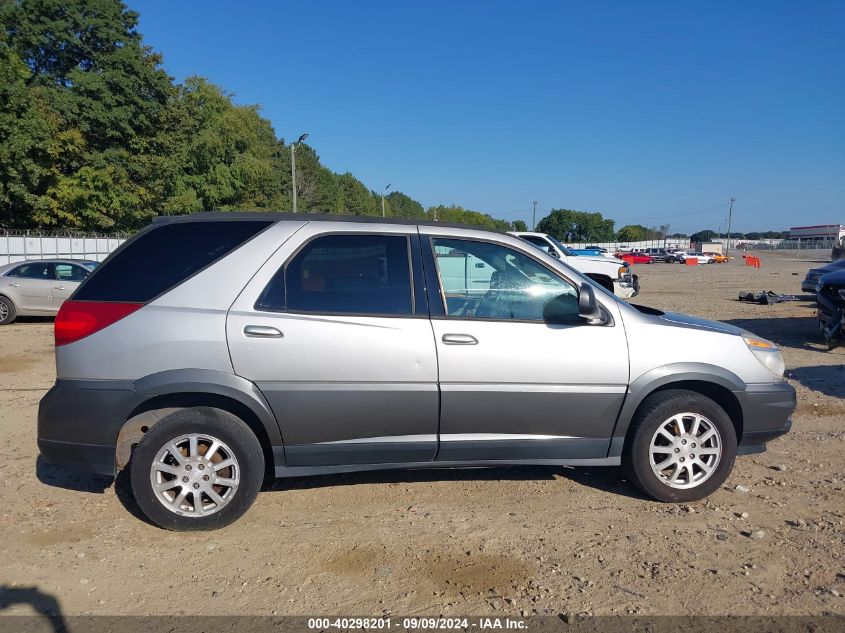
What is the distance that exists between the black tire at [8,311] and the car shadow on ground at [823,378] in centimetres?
1446

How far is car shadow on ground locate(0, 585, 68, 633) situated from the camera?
9.77 ft

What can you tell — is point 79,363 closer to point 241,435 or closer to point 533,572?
point 241,435

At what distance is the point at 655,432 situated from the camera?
420cm

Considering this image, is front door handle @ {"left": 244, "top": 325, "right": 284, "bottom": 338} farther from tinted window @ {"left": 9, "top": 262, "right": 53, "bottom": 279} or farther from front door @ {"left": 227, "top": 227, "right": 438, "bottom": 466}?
tinted window @ {"left": 9, "top": 262, "right": 53, "bottom": 279}

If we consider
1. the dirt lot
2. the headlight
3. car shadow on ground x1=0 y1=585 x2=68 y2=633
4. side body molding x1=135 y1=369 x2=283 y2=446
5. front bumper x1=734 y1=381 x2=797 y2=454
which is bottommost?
car shadow on ground x1=0 y1=585 x2=68 y2=633

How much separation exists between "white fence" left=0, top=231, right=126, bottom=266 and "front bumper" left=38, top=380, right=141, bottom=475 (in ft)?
67.3

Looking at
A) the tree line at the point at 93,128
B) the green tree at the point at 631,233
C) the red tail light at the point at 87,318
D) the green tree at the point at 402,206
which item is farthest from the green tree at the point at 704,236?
the red tail light at the point at 87,318

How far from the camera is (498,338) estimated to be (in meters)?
3.99

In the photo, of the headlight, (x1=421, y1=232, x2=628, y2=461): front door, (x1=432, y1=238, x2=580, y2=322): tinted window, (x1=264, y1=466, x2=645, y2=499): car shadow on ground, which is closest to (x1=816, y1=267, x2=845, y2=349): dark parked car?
the headlight

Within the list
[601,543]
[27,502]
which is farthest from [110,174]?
[601,543]

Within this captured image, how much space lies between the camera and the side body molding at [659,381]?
4.12m

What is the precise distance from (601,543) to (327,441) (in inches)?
68.4

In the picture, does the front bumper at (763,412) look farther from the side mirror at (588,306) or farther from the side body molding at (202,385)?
the side body molding at (202,385)

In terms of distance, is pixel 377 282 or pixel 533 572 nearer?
pixel 533 572
